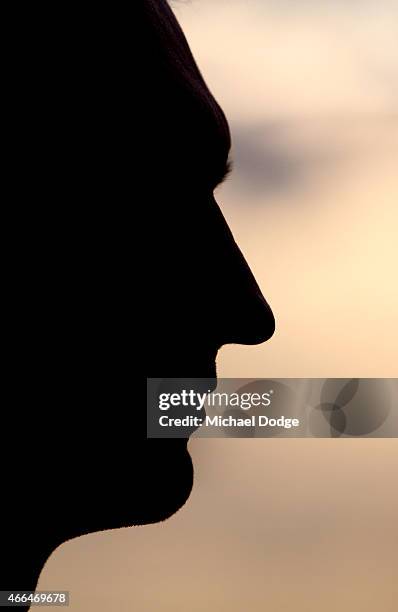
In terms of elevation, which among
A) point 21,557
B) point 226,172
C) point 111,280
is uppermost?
point 226,172

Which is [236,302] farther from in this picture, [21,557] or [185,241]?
[21,557]

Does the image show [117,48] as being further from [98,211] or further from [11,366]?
[11,366]

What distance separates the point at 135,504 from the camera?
29.0 inches

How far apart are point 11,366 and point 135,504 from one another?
0.61 feet

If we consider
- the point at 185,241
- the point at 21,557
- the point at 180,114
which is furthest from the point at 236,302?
the point at 21,557

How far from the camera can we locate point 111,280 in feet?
2.36

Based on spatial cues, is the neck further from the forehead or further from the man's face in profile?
the forehead

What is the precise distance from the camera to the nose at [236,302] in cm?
77

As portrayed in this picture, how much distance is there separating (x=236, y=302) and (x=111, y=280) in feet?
0.44

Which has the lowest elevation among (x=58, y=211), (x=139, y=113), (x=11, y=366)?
(x=11, y=366)

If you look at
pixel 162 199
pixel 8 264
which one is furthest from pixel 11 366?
pixel 162 199

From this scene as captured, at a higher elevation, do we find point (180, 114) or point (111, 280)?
point (180, 114)

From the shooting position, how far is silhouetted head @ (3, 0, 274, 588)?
27.3 inches

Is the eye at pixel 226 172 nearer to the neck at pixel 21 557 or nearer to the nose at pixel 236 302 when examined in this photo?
the nose at pixel 236 302
